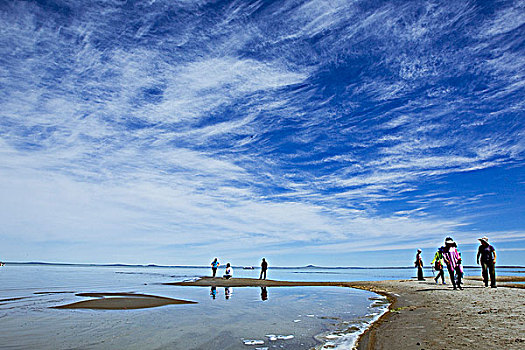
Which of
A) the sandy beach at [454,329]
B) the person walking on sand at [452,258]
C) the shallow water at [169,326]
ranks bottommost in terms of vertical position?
the shallow water at [169,326]

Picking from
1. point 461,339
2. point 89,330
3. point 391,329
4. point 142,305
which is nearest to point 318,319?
point 391,329

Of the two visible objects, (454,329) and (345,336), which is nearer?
(454,329)

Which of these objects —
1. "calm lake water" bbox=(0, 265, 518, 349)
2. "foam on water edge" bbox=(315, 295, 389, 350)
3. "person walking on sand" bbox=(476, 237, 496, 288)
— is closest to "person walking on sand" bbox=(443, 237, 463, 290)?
"person walking on sand" bbox=(476, 237, 496, 288)

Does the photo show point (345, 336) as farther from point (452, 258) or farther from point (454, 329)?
point (452, 258)

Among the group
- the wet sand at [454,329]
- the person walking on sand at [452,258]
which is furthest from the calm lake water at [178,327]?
the person walking on sand at [452,258]

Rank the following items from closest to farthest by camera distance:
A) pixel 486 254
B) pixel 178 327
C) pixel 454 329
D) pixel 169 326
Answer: pixel 454 329
pixel 178 327
pixel 169 326
pixel 486 254

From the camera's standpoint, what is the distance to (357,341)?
31.1 ft

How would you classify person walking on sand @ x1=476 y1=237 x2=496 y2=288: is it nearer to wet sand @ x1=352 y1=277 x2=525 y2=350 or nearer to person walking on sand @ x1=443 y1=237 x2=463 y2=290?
person walking on sand @ x1=443 y1=237 x2=463 y2=290

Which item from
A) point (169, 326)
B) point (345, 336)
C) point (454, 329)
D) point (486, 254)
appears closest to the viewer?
point (454, 329)

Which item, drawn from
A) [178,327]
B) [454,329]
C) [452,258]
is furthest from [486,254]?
[178,327]


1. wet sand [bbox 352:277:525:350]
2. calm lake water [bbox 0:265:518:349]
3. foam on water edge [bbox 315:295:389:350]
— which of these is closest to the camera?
wet sand [bbox 352:277:525:350]

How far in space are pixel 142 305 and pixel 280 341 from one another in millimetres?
11989

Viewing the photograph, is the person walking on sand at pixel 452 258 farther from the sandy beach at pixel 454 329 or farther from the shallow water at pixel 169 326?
the shallow water at pixel 169 326

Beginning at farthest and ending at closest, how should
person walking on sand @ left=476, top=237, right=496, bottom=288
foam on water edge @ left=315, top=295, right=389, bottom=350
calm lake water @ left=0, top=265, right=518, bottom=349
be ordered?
person walking on sand @ left=476, top=237, right=496, bottom=288
calm lake water @ left=0, top=265, right=518, bottom=349
foam on water edge @ left=315, top=295, right=389, bottom=350
